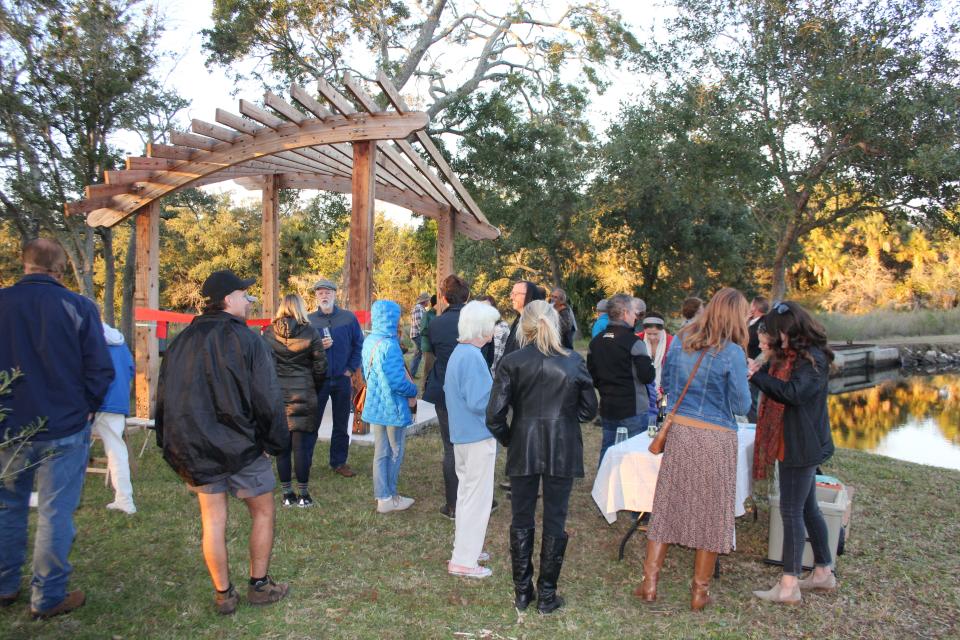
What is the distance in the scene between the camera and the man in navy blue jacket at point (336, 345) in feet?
19.4

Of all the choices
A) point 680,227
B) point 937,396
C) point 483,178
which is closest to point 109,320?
point 483,178

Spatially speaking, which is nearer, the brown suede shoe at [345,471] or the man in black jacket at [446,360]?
the man in black jacket at [446,360]

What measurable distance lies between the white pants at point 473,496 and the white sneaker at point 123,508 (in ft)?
8.55

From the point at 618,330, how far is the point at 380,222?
27.3 m

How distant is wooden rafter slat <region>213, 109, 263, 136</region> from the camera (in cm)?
653

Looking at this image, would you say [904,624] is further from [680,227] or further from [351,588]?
[680,227]

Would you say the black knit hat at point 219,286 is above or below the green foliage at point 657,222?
below

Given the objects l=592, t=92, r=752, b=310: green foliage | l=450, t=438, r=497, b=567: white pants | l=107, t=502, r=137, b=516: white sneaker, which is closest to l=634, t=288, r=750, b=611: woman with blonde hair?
l=450, t=438, r=497, b=567: white pants

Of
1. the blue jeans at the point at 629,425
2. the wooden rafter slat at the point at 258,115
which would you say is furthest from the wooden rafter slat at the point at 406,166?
the blue jeans at the point at 629,425

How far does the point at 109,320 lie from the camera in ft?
49.1

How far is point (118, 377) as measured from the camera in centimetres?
507

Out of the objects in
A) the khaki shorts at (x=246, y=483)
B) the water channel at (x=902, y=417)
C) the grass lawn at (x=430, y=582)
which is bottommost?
the water channel at (x=902, y=417)

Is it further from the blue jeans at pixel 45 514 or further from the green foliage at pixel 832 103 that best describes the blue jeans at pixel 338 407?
the green foliage at pixel 832 103

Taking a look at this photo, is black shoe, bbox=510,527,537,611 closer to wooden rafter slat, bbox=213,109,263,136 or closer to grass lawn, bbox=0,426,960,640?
grass lawn, bbox=0,426,960,640
